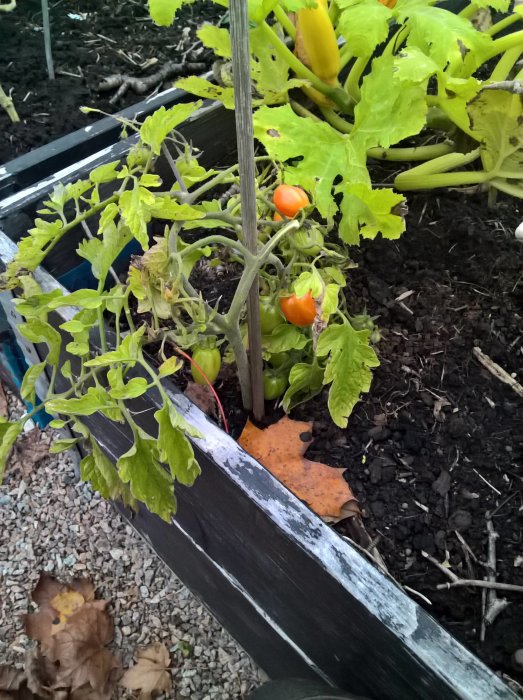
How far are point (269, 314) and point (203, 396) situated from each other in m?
0.20

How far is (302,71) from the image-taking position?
1373 mm

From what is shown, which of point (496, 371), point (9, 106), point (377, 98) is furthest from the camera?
point (9, 106)

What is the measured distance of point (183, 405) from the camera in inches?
36.1

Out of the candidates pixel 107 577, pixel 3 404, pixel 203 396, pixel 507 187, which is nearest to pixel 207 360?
pixel 203 396

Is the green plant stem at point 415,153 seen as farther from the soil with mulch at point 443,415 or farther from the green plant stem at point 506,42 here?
the green plant stem at point 506,42

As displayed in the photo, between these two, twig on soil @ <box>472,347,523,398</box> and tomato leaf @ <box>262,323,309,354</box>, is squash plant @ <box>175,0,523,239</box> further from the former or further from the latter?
twig on soil @ <box>472,347,523,398</box>

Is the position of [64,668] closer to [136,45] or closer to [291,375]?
[291,375]

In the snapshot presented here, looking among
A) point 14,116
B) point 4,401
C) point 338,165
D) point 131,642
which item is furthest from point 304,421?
point 14,116

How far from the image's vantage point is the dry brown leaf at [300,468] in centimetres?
105

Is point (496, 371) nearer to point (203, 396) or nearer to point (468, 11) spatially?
point (203, 396)

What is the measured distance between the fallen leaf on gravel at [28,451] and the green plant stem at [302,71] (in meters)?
1.18

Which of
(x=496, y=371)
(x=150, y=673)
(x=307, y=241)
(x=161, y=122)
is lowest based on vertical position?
(x=150, y=673)

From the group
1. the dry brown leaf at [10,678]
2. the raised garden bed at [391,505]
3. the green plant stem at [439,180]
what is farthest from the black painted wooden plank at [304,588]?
the green plant stem at [439,180]

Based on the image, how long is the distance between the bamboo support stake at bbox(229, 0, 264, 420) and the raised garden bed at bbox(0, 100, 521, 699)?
0.20 m
